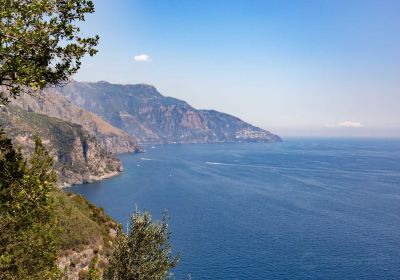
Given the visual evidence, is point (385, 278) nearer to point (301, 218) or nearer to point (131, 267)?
point (301, 218)

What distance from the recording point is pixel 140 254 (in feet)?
91.2

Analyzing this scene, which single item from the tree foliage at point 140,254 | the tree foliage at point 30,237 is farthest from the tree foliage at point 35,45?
the tree foliage at point 140,254

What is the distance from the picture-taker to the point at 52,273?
20.5 m

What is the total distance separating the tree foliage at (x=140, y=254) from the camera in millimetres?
27078

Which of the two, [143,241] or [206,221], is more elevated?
[143,241]

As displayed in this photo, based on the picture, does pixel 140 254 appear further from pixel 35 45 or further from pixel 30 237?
pixel 35 45

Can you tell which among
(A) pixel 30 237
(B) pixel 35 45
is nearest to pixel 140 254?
(A) pixel 30 237

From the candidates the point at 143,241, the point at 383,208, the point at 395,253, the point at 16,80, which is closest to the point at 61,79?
the point at 16,80

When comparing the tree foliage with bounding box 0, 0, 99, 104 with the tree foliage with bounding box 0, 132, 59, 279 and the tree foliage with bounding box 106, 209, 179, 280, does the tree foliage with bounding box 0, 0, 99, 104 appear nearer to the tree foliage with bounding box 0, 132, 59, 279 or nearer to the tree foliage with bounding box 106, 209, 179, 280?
the tree foliage with bounding box 0, 132, 59, 279

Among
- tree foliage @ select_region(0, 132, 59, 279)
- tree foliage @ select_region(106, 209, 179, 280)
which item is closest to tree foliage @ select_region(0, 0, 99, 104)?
tree foliage @ select_region(0, 132, 59, 279)

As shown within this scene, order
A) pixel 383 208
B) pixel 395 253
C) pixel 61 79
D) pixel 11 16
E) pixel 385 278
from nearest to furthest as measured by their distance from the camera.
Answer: pixel 11 16
pixel 61 79
pixel 385 278
pixel 395 253
pixel 383 208

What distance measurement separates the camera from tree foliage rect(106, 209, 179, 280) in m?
27.1

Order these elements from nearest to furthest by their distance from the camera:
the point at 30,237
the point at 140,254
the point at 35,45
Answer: the point at 35,45 → the point at 30,237 → the point at 140,254

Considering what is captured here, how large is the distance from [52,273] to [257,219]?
165 meters
